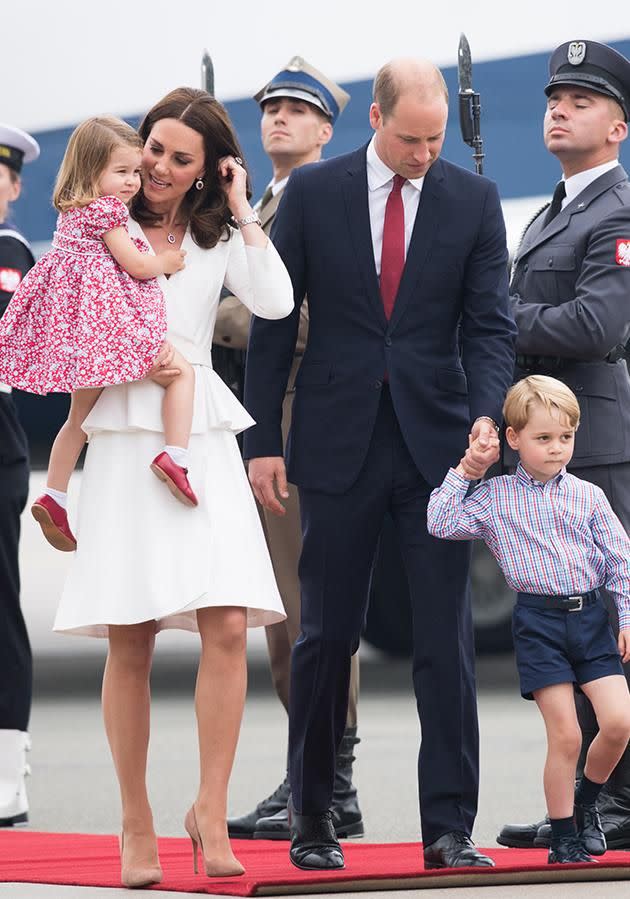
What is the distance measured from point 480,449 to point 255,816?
157cm

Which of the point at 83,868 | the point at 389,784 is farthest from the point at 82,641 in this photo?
the point at 83,868

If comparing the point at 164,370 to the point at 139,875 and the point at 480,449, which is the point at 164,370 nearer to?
the point at 480,449

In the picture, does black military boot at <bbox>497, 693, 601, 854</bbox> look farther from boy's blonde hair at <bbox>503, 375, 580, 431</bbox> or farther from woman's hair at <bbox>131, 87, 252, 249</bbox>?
woman's hair at <bbox>131, 87, 252, 249</bbox>

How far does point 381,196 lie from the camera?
446 centimetres

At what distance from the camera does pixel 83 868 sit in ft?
14.9

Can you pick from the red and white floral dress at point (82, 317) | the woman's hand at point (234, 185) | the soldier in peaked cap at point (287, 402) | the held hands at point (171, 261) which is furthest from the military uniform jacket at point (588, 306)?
the red and white floral dress at point (82, 317)

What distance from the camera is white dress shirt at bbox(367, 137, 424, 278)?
175 inches

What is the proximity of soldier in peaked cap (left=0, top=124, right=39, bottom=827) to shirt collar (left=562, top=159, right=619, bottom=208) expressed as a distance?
1.72 meters

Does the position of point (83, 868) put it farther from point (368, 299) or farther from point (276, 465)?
point (368, 299)

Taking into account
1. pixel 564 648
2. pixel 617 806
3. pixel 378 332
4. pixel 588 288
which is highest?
pixel 588 288

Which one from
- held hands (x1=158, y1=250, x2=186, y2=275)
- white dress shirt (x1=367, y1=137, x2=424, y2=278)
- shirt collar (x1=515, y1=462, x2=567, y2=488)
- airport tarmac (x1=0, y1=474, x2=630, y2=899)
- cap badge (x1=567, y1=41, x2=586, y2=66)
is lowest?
airport tarmac (x1=0, y1=474, x2=630, y2=899)

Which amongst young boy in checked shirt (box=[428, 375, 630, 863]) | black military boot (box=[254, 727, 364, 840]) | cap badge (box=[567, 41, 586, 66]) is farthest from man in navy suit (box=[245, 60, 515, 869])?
black military boot (box=[254, 727, 364, 840])

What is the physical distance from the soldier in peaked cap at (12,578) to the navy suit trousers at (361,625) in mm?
1548

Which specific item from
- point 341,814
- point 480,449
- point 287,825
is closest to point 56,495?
point 480,449
